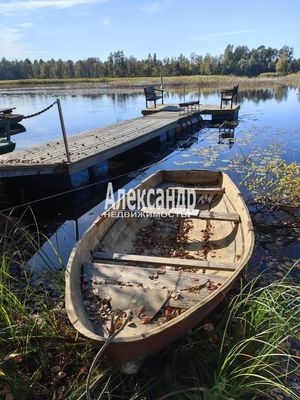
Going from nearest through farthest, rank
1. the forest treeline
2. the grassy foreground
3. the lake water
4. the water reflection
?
Result: the grassy foreground < the lake water < the water reflection < the forest treeline

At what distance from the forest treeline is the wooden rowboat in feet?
233

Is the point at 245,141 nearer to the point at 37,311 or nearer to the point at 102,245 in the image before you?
the point at 102,245

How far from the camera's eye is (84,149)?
356 inches

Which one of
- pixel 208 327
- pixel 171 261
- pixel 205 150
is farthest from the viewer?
pixel 205 150

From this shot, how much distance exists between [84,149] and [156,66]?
76.2 m

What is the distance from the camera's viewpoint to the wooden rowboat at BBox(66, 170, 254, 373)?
2.69 m

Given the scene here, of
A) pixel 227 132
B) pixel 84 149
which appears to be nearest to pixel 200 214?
pixel 84 149

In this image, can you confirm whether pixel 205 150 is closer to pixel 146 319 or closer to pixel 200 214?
pixel 200 214

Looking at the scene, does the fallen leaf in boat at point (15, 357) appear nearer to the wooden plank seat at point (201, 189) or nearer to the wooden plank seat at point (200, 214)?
the wooden plank seat at point (200, 214)

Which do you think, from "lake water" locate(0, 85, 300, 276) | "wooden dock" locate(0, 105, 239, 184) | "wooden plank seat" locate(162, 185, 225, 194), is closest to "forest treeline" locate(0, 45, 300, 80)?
"lake water" locate(0, 85, 300, 276)

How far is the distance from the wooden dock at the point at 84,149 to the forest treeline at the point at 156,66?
61.9 m

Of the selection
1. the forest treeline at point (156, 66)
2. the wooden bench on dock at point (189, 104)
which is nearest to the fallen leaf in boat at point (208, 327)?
the wooden bench on dock at point (189, 104)

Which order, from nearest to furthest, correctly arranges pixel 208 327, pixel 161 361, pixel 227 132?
pixel 161 361, pixel 208 327, pixel 227 132

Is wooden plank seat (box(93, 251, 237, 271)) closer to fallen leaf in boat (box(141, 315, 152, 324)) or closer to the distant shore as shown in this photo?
fallen leaf in boat (box(141, 315, 152, 324))
